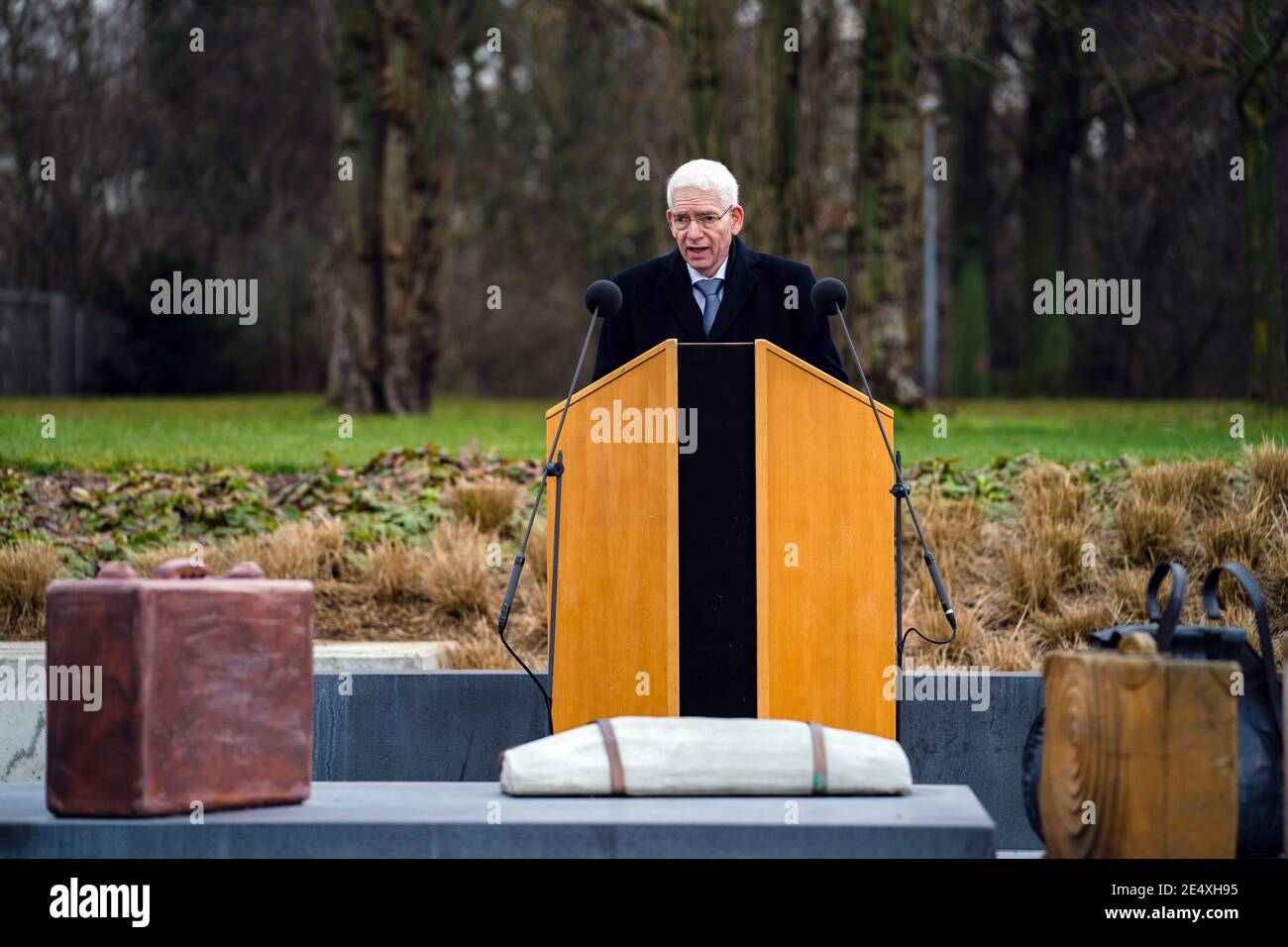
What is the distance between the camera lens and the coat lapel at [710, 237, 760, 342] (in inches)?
247

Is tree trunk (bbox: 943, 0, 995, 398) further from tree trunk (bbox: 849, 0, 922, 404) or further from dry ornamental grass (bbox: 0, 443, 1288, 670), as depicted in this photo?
dry ornamental grass (bbox: 0, 443, 1288, 670)

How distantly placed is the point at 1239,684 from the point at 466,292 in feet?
126

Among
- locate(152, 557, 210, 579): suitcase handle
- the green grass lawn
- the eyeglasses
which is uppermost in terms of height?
the eyeglasses

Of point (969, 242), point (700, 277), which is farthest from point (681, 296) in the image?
point (969, 242)

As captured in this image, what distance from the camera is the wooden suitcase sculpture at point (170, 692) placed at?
3.86 metres

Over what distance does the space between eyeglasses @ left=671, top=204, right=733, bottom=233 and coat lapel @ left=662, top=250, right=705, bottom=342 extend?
12.4 inches

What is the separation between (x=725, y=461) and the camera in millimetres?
5293

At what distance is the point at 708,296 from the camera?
6.38 meters

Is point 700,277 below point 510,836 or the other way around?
the other way around

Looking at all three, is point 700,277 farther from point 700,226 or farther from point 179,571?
point 179,571

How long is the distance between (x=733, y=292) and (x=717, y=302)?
11cm

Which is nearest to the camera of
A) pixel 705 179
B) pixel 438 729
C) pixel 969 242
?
pixel 705 179

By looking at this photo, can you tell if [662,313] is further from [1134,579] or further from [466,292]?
[466,292]

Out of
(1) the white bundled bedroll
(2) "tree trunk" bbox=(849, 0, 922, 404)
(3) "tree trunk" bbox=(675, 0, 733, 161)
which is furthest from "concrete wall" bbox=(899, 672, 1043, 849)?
(3) "tree trunk" bbox=(675, 0, 733, 161)
